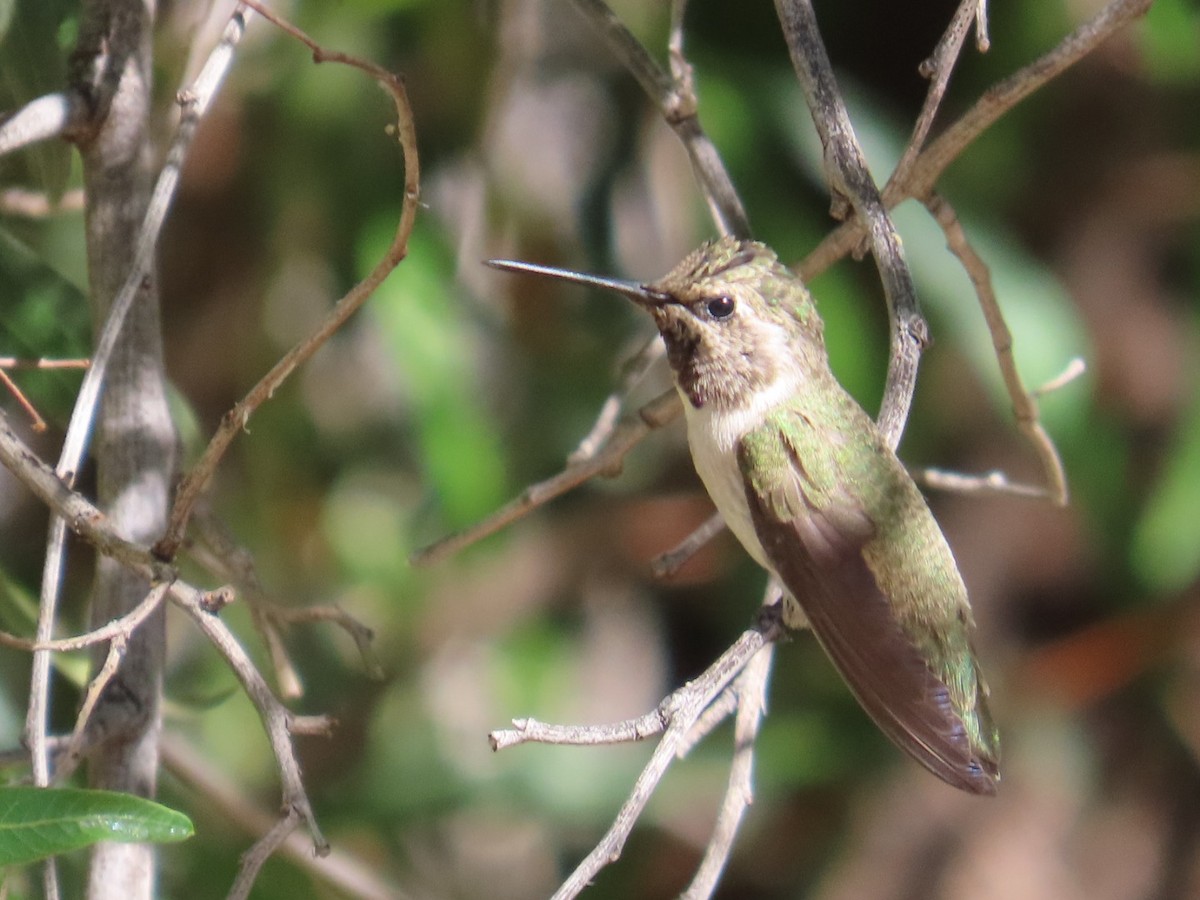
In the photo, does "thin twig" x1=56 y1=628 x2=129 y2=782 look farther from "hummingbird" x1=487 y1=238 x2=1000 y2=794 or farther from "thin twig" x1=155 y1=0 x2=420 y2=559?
"hummingbird" x1=487 y1=238 x2=1000 y2=794

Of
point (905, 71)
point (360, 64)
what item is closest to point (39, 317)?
point (360, 64)

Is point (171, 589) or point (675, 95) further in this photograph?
point (675, 95)

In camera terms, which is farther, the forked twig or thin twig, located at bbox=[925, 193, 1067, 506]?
thin twig, located at bbox=[925, 193, 1067, 506]

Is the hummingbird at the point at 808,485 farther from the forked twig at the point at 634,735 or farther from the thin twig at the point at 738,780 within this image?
the forked twig at the point at 634,735

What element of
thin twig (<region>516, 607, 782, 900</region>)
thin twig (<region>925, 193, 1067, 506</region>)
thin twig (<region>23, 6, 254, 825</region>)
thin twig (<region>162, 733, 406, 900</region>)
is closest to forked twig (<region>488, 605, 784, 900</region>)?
thin twig (<region>516, 607, 782, 900</region>)

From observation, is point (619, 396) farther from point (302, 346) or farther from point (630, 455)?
point (630, 455)

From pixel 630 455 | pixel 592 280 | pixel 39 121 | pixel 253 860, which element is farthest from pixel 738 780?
pixel 630 455

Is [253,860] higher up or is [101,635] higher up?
[101,635]
